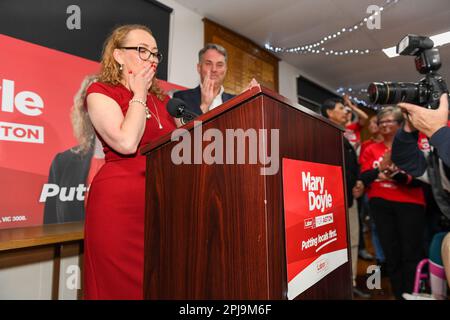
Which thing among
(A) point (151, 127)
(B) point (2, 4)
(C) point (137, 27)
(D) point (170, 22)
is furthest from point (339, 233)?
(D) point (170, 22)

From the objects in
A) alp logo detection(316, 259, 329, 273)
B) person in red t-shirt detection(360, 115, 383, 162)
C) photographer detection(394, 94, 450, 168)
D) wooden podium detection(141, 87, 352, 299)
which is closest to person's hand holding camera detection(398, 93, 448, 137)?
photographer detection(394, 94, 450, 168)

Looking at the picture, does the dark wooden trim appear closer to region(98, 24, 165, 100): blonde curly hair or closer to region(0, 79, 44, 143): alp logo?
region(0, 79, 44, 143): alp logo

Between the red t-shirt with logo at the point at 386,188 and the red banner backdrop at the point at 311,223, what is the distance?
5.06ft

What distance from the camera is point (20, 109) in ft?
→ 5.42

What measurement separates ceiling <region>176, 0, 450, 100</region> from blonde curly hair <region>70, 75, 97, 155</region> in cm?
125

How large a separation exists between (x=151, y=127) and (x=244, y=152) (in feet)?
1.67

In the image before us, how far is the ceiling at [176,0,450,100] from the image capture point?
2.61 meters

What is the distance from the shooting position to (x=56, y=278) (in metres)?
1.73

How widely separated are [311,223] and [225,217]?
8.4 inches

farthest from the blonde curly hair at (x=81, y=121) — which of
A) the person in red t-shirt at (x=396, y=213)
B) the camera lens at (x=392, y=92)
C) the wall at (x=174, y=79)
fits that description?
the person in red t-shirt at (x=396, y=213)

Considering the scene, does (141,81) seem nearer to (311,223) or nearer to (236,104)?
(236,104)
